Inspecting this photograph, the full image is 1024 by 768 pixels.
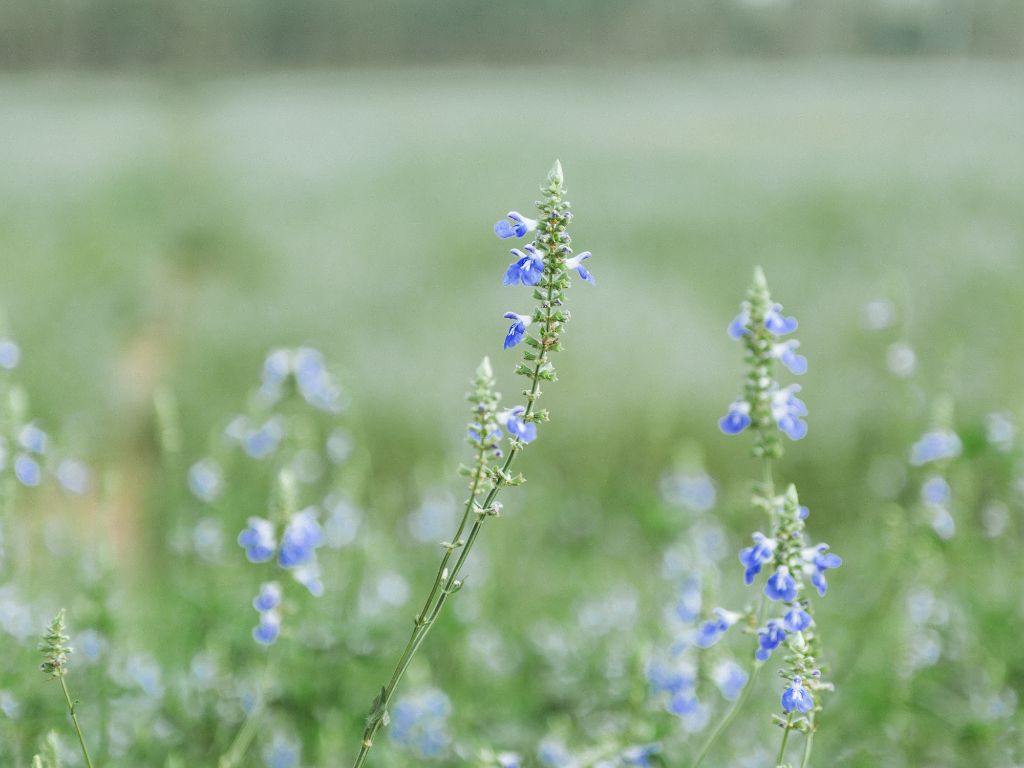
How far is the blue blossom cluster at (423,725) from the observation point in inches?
113

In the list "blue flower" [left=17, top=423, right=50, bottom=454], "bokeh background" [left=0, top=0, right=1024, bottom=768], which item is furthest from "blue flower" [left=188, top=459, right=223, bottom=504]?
"blue flower" [left=17, top=423, right=50, bottom=454]

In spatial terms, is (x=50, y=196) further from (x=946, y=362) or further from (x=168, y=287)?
(x=946, y=362)

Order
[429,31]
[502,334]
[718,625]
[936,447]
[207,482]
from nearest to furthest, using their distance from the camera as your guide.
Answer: [718,625]
[936,447]
[207,482]
[502,334]
[429,31]

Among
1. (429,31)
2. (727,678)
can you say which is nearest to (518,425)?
(727,678)

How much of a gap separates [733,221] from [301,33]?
15.3m

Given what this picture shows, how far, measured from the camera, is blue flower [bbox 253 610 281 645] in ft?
6.96

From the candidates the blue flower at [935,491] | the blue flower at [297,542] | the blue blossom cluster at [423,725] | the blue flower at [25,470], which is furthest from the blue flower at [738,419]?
the blue flower at [25,470]

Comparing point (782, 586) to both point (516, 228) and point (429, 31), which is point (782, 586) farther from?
point (429, 31)

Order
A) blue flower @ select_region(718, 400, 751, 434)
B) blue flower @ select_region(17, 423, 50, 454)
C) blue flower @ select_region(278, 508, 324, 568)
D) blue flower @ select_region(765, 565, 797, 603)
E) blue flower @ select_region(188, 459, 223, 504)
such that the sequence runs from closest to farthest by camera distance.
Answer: blue flower @ select_region(765, 565, 797, 603) < blue flower @ select_region(718, 400, 751, 434) < blue flower @ select_region(278, 508, 324, 568) < blue flower @ select_region(17, 423, 50, 454) < blue flower @ select_region(188, 459, 223, 504)

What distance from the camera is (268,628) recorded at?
7.04 ft

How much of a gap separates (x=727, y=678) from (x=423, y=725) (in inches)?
38.3

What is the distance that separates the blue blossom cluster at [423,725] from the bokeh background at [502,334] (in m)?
0.04

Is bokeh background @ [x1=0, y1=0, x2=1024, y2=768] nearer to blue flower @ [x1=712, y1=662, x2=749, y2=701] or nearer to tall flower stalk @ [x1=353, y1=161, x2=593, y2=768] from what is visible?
blue flower @ [x1=712, y1=662, x2=749, y2=701]

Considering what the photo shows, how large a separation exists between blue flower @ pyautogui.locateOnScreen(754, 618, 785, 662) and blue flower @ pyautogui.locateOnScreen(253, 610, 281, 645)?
1.09m
